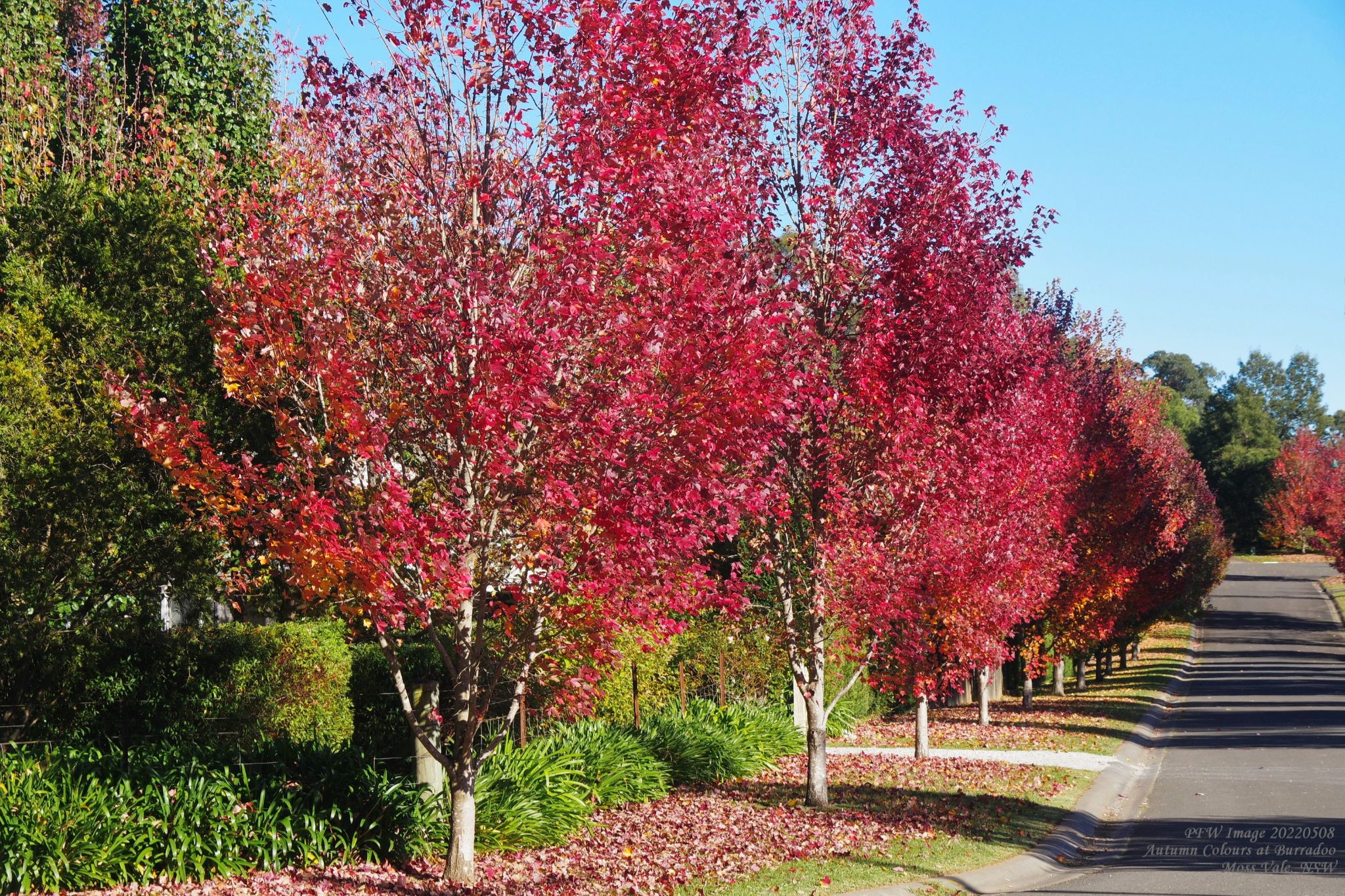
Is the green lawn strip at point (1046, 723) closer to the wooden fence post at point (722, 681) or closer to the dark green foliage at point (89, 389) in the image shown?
the wooden fence post at point (722, 681)

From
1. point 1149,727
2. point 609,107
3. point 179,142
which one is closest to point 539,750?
point 609,107

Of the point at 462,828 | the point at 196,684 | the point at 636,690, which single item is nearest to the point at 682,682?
the point at 636,690

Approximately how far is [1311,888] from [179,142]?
58.7 feet

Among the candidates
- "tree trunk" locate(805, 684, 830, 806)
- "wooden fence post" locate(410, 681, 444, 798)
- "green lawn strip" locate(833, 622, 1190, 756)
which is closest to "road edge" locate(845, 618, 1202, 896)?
"green lawn strip" locate(833, 622, 1190, 756)

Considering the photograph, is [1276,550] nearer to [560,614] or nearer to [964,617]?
[964,617]

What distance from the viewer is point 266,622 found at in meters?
18.1

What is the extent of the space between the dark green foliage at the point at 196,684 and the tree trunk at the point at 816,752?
5419 mm

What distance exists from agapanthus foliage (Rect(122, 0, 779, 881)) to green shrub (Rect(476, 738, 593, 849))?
122 cm

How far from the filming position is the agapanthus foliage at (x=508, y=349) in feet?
24.4

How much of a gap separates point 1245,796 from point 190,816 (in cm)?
1241

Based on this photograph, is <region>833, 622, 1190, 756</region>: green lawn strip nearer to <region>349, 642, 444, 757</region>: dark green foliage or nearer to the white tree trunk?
<region>349, 642, 444, 757</region>: dark green foliage

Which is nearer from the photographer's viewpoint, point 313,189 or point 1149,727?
point 313,189

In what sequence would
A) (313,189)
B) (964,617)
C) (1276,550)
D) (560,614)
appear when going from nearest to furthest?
(560,614)
(313,189)
(964,617)
(1276,550)

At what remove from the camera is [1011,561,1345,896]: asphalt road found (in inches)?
381
